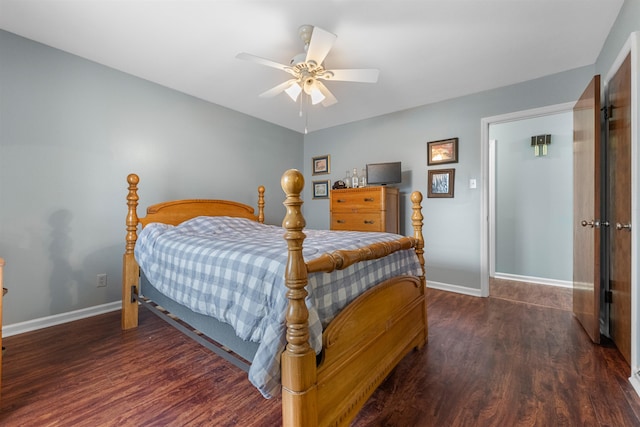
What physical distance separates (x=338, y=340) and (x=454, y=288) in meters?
2.70

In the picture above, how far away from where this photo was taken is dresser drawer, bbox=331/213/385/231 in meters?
3.42

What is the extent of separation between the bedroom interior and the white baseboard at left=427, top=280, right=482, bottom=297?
0.6 inches

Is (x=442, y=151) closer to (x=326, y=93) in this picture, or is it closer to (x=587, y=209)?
(x=587, y=209)

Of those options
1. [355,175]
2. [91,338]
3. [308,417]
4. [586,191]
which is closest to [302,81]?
[355,175]

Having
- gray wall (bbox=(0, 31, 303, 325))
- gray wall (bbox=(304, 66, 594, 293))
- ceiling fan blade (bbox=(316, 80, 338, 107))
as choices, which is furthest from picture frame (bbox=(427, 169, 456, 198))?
gray wall (bbox=(0, 31, 303, 325))

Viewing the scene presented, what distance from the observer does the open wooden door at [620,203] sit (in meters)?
1.72

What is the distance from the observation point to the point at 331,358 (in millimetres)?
1161

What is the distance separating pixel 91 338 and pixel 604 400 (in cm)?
334

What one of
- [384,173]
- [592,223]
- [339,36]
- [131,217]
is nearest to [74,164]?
[131,217]

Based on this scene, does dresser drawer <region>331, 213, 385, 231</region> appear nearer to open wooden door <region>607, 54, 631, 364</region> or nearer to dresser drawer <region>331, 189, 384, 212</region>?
dresser drawer <region>331, 189, 384, 212</region>

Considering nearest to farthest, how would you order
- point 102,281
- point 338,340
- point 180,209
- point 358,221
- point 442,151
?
point 338,340 → point 102,281 → point 180,209 → point 442,151 → point 358,221

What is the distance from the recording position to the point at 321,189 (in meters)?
4.68

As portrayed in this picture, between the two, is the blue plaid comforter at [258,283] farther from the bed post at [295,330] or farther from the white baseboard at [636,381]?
the white baseboard at [636,381]

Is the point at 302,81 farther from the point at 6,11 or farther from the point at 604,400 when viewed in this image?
the point at 604,400
